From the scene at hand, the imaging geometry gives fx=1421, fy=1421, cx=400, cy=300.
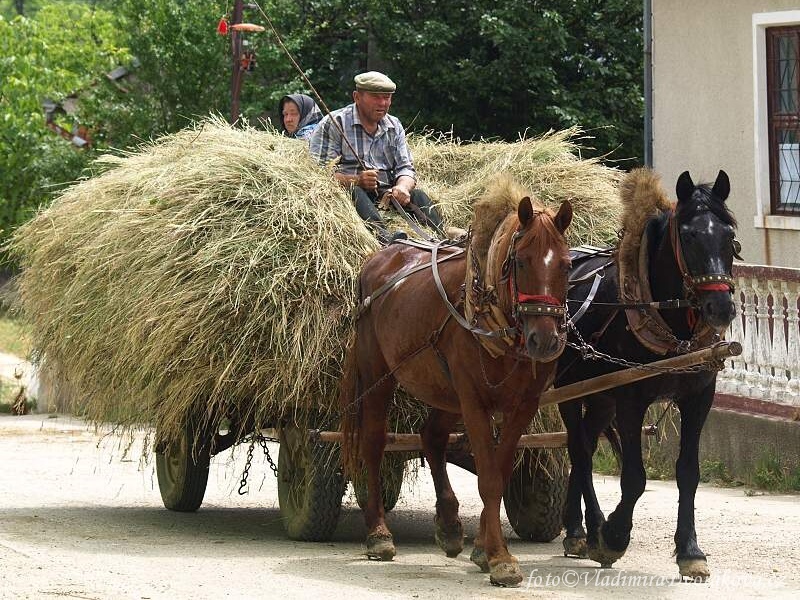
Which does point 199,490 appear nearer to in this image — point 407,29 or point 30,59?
point 407,29

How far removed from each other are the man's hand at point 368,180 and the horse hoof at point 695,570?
3104mm

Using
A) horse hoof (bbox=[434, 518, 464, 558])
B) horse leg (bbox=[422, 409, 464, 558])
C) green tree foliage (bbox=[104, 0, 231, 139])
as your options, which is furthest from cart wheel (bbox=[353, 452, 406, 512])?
green tree foliage (bbox=[104, 0, 231, 139])

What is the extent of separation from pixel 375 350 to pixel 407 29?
1052cm

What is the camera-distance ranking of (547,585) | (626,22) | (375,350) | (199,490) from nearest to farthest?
1. (547,585)
2. (375,350)
3. (199,490)
4. (626,22)

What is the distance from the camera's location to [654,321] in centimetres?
688

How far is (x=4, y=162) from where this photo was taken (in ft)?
68.4

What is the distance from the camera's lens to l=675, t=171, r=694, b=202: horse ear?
265 inches

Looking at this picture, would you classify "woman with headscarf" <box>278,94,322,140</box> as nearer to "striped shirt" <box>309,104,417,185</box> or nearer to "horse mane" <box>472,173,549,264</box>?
"striped shirt" <box>309,104,417,185</box>

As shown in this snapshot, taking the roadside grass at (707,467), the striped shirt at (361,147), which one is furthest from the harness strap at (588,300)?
the roadside grass at (707,467)

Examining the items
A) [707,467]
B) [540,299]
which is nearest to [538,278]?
[540,299]

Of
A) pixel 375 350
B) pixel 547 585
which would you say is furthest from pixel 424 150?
pixel 547 585

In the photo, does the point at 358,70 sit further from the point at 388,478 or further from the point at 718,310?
the point at 718,310

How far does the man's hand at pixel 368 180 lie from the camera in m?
8.65

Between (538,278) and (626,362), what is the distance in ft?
2.77
